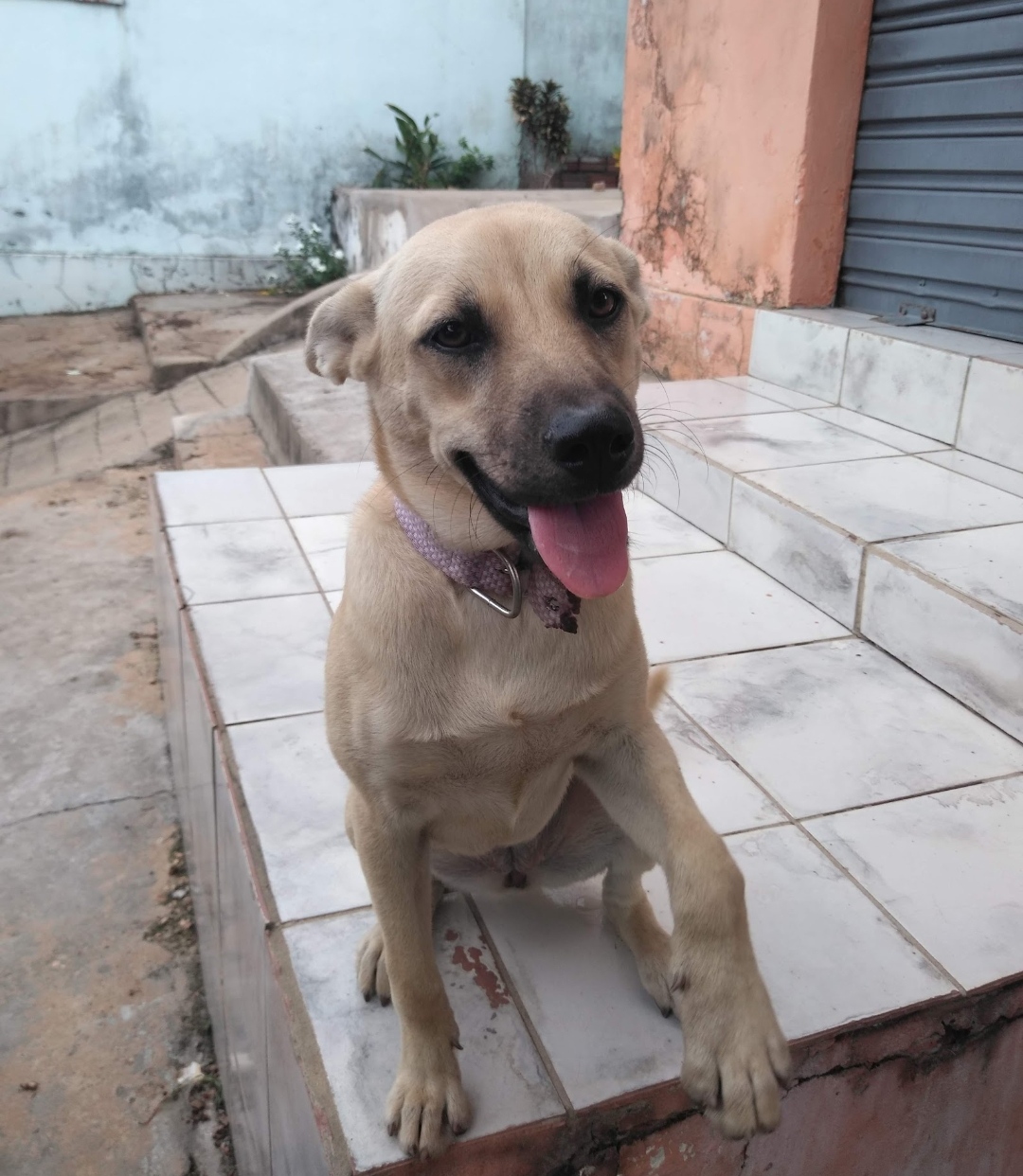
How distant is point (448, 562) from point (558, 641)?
218mm

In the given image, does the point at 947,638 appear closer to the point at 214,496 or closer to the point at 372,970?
the point at 372,970

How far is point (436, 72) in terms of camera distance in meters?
12.0

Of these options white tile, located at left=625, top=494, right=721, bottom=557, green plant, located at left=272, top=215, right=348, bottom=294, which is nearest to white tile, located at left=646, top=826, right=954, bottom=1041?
white tile, located at left=625, top=494, right=721, bottom=557

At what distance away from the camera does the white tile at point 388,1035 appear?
61.8 inches

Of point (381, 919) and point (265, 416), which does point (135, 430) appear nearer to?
point (265, 416)

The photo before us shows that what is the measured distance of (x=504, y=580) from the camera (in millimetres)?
1687

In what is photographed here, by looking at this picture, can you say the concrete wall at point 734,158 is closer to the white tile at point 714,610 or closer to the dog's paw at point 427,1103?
the white tile at point 714,610

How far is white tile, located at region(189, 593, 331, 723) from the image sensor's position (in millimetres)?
2740

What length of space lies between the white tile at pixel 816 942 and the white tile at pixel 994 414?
2.04 m

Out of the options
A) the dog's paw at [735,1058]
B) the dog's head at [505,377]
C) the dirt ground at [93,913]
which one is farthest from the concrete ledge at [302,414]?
the dog's paw at [735,1058]

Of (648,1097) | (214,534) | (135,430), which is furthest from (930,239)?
(135,430)

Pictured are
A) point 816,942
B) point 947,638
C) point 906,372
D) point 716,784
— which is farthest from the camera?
Result: point 906,372

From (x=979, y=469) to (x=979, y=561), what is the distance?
866 millimetres

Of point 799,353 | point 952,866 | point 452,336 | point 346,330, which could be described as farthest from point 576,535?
point 799,353
